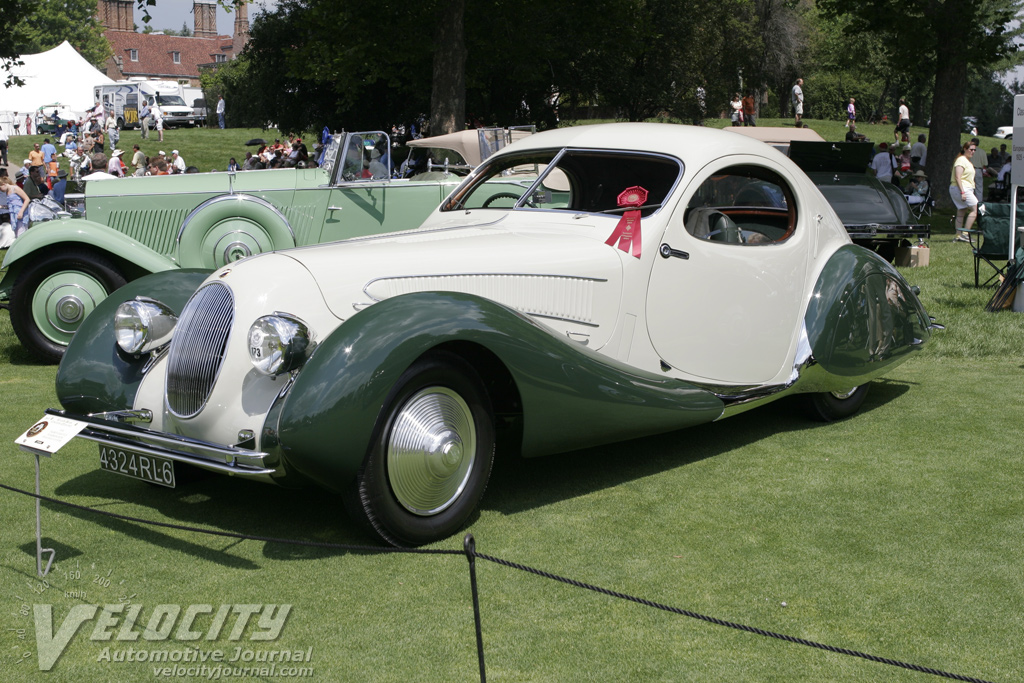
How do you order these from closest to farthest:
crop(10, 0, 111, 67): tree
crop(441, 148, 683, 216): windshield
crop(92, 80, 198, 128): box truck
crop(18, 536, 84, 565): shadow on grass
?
crop(18, 536, 84, 565): shadow on grass
crop(441, 148, 683, 216): windshield
crop(92, 80, 198, 128): box truck
crop(10, 0, 111, 67): tree

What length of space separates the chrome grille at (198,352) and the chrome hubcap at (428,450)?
0.85m

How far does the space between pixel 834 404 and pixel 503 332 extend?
3.01 m

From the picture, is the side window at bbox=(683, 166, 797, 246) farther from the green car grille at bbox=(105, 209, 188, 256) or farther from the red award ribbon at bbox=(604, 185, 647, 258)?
the green car grille at bbox=(105, 209, 188, 256)

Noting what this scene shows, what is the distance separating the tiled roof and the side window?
101 meters

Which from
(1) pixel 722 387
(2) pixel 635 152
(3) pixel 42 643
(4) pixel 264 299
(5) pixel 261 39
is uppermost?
(5) pixel 261 39

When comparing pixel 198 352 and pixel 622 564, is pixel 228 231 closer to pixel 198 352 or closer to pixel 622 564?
pixel 198 352

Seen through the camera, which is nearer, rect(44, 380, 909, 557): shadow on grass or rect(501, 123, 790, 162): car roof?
rect(44, 380, 909, 557): shadow on grass

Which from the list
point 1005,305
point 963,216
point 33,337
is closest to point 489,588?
point 33,337

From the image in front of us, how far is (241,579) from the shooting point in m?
3.73

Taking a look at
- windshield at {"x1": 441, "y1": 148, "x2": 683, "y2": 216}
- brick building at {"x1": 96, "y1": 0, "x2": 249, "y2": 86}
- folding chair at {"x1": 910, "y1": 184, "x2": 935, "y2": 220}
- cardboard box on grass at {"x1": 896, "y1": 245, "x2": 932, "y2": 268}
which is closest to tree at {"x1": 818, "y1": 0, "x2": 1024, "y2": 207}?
folding chair at {"x1": 910, "y1": 184, "x2": 935, "y2": 220}

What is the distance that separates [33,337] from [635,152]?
224 inches

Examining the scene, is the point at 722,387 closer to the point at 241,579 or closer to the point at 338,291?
the point at 338,291

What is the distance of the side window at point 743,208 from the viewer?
17.6 feet

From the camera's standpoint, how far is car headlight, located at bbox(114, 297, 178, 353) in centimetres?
452
